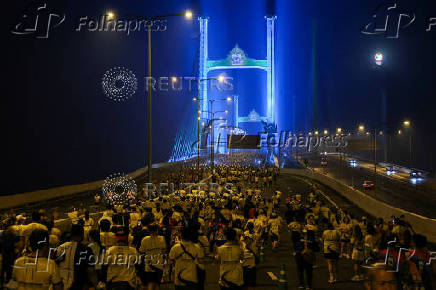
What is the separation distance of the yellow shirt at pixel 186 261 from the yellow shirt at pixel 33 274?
1298mm

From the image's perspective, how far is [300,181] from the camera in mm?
40500

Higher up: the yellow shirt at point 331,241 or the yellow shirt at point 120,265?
the yellow shirt at point 120,265

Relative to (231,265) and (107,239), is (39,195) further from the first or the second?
(231,265)

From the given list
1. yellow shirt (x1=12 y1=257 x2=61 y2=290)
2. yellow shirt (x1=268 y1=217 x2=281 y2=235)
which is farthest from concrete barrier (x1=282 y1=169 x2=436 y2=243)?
yellow shirt (x1=12 y1=257 x2=61 y2=290)

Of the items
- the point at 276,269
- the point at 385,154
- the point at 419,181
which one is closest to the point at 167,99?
the point at 419,181

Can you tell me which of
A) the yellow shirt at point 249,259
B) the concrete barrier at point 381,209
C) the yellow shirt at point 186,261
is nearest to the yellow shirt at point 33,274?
the yellow shirt at point 186,261

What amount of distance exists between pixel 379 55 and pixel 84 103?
24.4m

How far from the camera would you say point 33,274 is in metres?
4.22

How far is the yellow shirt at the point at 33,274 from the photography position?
4.23m

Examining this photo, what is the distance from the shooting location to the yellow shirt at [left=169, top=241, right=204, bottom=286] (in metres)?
4.96

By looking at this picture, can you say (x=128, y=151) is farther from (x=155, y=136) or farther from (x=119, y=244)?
(x=119, y=244)

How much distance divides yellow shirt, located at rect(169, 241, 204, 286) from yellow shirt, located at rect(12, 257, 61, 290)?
1298 mm

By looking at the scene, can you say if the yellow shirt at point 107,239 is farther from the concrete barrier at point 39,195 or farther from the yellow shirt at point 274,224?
the concrete barrier at point 39,195

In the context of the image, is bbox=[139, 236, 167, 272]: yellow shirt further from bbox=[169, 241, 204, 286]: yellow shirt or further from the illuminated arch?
the illuminated arch
